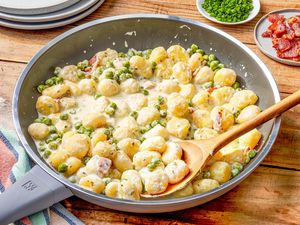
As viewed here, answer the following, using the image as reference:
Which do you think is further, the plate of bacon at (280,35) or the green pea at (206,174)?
the plate of bacon at (280,35)

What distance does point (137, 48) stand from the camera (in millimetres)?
1866

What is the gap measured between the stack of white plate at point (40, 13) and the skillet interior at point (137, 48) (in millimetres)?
168

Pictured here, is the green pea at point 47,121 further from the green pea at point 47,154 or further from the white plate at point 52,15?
the white plate at point 52,15

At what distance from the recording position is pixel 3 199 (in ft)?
4.11

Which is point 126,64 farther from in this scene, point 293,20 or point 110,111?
point 293,20

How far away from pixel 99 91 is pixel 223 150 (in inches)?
17.9

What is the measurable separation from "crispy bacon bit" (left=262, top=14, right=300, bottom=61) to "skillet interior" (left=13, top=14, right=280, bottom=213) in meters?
0.21

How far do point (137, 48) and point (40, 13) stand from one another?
0.38 m

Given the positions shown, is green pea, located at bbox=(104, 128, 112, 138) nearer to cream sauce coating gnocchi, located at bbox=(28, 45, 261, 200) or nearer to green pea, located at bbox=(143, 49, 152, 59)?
cream sauce coating gnocchi, located at bbox=(28, 45, 261, 200)

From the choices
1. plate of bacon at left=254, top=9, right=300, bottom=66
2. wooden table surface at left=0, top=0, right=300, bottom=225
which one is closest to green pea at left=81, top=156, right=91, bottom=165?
wooden table surface at left=0, top=0, right=300, bottom=225

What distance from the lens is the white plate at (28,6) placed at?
1.85 metres

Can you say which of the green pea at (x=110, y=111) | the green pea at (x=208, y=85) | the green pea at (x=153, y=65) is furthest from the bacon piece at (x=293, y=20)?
the green pea at (x=110, y=111)

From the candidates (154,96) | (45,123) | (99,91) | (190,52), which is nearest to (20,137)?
(45,123)

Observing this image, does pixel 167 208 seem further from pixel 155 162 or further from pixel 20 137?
pixel 20 137
